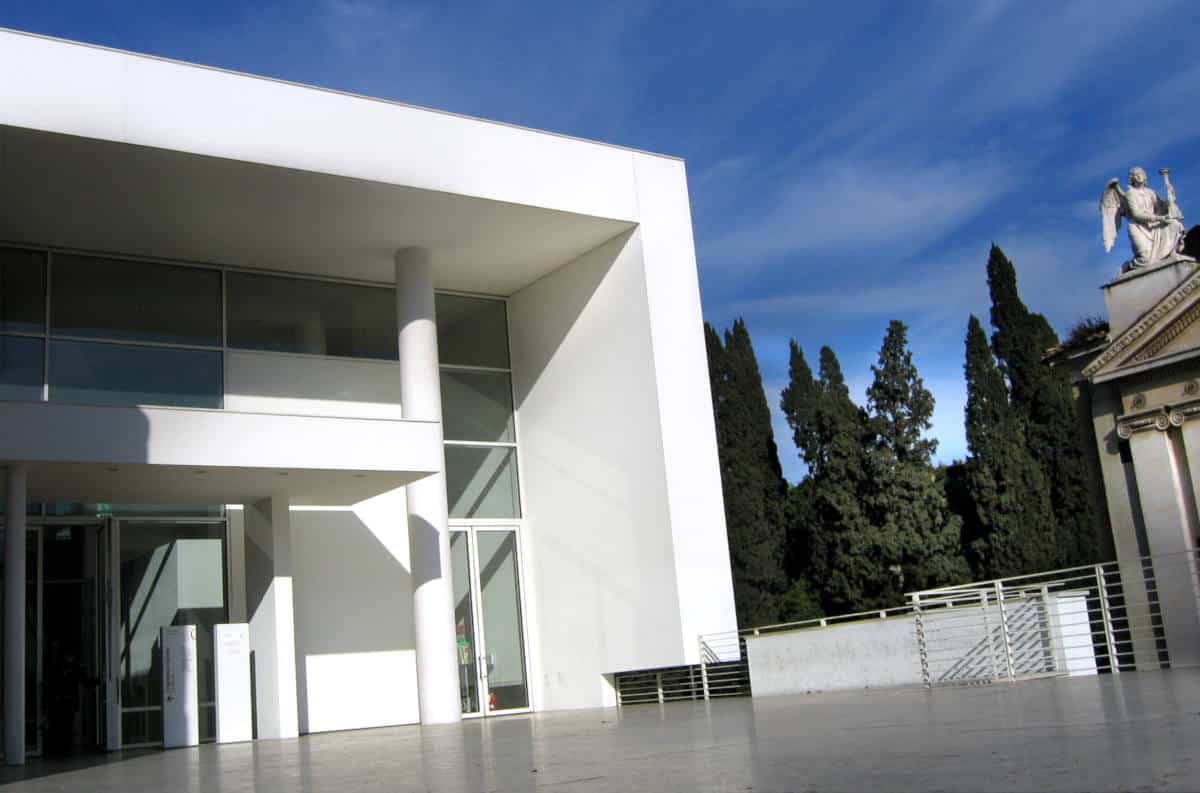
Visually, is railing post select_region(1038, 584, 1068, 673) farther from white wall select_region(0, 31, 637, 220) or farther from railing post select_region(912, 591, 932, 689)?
white wall select_region(0, 31, 637, 220)

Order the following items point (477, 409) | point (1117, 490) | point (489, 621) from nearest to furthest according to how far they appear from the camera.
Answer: point (1117, 490), point (489, 621), point (477, 409)

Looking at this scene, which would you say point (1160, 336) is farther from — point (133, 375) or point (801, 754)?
point (133, 375)

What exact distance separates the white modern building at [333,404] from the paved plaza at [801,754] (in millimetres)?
3801

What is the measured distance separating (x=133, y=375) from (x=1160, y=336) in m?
14.5

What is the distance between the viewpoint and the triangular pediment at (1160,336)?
15.7 metres

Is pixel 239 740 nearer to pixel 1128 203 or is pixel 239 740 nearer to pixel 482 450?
pixel 482 450

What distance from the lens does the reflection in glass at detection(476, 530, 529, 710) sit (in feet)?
60.6

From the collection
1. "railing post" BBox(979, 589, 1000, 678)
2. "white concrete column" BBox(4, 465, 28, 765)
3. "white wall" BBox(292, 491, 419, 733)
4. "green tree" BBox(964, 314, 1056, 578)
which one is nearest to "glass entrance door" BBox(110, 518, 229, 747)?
"white wall" BBox(292, 491, 419, 733)

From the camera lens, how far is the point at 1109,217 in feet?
59.2

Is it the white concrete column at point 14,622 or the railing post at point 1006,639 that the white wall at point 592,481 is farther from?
the white concrete column at point 14,622

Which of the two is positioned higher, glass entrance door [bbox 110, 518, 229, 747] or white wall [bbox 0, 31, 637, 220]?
white wall [bbox 0, 31, 637, 220]

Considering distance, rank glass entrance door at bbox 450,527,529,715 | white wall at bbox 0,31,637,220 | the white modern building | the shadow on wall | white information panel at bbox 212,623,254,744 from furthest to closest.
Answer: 1. glass entrance door at bbox 450,527,529,715
2. the shadow on wall
3. white information panel at bbox 212,623,254,744
4. the white modern building
5. white wall at bbox 0,31,637,220

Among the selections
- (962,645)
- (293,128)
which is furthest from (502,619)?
(293,128)

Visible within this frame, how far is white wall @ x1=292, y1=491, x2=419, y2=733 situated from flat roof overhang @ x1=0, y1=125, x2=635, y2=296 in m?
3.92
